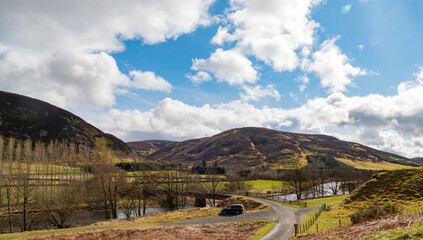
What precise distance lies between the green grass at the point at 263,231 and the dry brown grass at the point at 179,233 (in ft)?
2.42

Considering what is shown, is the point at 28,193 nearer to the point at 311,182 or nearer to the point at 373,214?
the point at 373,214

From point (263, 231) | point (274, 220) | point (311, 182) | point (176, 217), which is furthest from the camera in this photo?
point (311, 182)

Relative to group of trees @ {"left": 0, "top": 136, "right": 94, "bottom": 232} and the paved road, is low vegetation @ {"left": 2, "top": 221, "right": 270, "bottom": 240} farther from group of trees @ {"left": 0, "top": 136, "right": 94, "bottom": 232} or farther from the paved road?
group of trees @ {"left": 0, "top": 136, "right": 94, "bottom": 232}

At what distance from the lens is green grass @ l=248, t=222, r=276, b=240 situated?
29.4 metres

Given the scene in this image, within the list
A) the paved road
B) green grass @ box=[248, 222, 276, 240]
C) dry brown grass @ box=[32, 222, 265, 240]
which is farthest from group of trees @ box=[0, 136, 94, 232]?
green grass @ box=[248, 222, 276, 240]

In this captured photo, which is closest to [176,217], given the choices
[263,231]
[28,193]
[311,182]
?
[263,231]

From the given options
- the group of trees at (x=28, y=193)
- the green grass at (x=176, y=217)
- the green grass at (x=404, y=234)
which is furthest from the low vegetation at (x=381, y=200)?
the group of trees at (x=28, y=193)

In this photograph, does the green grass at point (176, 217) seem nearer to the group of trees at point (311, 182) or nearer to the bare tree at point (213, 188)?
the bare tree at point (213, 188)

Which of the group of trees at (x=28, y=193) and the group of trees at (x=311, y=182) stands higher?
the group of trees at (x=28, y=193)

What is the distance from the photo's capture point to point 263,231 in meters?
32.1

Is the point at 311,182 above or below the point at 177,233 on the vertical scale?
below

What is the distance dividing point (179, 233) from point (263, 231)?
38.7 feet

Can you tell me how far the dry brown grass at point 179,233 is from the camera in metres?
30.7

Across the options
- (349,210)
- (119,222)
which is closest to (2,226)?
(119,222)
